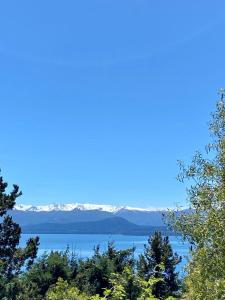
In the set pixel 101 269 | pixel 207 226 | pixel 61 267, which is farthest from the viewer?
pixel 101 269

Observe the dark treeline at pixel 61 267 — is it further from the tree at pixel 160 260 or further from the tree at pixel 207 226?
the tree at pixel 207 226

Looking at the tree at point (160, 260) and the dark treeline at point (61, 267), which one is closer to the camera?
the dark treeline at point (61, 267)

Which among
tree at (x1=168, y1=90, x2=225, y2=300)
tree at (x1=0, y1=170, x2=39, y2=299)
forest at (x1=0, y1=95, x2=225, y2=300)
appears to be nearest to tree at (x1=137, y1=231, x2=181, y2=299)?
forest at (x1=0, y1=95, x2=225, y2=300)

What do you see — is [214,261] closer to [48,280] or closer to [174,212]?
[174,212]

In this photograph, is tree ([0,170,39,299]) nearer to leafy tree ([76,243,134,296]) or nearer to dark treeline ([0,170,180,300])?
dark treeline ([0,170,180,300])

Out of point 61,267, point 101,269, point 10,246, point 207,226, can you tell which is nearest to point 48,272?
point 61,267

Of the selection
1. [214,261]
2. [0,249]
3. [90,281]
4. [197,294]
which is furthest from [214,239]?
[90,281]

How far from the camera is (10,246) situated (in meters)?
44.4

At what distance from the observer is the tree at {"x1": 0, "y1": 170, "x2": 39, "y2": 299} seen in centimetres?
4078

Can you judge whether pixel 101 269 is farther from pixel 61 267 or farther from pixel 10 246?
pixel 10 246

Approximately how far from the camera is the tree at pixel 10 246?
40781 millimetres

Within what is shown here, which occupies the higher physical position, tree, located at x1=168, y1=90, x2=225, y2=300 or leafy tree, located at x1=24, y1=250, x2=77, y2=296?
tree, located at x1=168, y1=90, x2=225, y2=300

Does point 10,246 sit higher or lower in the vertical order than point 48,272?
higher

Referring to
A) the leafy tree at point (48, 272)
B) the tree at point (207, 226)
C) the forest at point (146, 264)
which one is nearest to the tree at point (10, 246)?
the forest at point (146, 264)
